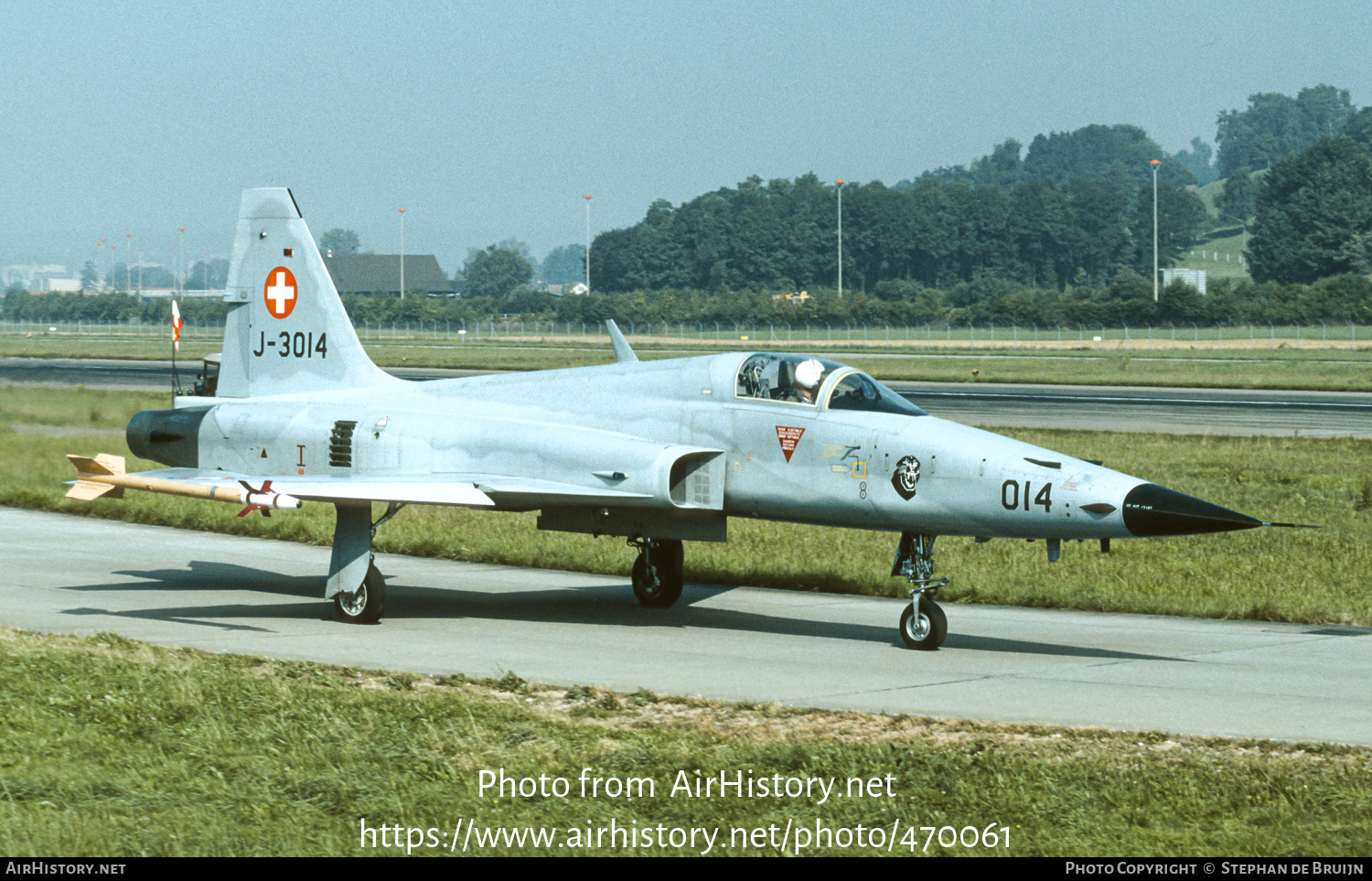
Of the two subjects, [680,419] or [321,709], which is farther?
[680,419]

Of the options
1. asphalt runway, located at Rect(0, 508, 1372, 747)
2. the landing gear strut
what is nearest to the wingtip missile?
asphalt runway, located at Rect(0, 508, 1372, 747)

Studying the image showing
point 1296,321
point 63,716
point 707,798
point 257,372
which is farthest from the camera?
point 1296,321

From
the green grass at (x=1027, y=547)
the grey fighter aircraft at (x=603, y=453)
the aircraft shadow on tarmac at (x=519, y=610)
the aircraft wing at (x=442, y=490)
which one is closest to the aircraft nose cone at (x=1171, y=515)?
the grey fighter aircraft at (x=603, y=453)

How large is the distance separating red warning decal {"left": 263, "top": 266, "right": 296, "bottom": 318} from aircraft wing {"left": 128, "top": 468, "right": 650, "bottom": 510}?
3387 millimetres

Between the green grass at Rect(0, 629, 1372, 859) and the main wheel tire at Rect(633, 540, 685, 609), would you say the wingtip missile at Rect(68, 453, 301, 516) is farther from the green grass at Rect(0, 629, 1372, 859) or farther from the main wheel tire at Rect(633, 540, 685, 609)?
the main wheel tire at Rect(633, 540, 685, 609)

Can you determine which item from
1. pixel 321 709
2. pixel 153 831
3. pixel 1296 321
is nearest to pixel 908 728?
pixel 321 709

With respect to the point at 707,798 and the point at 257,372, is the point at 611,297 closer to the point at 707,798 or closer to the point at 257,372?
the point at 257,372

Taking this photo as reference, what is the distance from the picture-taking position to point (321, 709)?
1017 centimetres

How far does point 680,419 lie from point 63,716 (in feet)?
21.8

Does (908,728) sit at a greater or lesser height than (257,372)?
lesser

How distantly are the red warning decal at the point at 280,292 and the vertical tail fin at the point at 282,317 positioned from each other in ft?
0.04

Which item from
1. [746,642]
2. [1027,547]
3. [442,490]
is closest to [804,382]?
[746,642]

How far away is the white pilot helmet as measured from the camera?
14182 mm

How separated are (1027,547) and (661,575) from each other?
19.4ft
